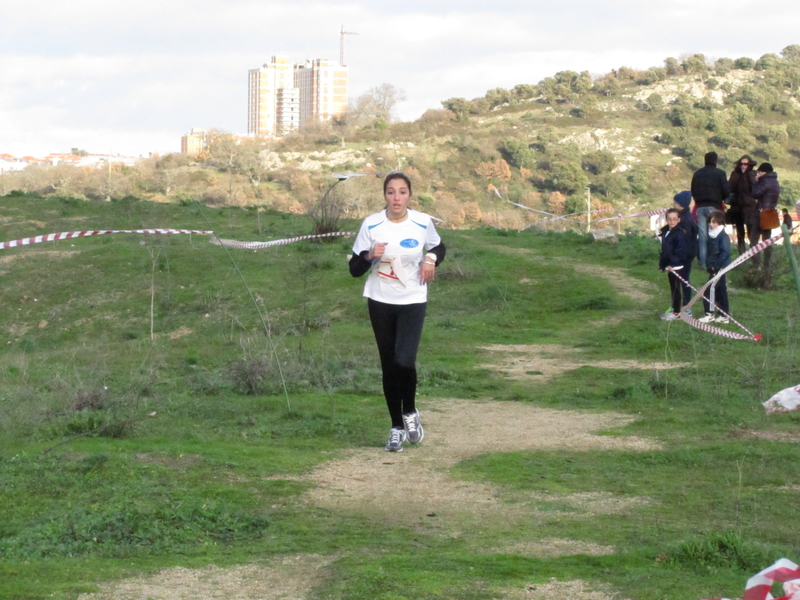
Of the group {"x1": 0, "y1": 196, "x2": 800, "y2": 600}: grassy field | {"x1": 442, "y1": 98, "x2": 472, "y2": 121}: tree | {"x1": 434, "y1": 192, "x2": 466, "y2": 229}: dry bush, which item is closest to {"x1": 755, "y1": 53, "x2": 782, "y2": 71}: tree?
{"x1": 442, "y1": 98, "x2": 472, "y2": 121}: tree

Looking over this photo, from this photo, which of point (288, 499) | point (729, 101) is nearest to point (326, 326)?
point (288, 499)

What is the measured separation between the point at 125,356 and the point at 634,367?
5.51 meters

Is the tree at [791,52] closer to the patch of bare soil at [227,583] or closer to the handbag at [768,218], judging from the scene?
the handbag at [768,218]

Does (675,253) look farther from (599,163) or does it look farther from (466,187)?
(599,163)

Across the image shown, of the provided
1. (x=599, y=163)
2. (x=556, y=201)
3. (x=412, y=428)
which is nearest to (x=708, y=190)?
(x=412, y=428)

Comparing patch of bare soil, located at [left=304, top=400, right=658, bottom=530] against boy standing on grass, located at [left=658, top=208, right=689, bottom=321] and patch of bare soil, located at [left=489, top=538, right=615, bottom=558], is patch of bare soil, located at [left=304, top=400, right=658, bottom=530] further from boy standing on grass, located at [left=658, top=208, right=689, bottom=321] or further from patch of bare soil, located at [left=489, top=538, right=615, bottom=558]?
boy standing on grass, located at [left=658, top=208, right=689, bottom=321]

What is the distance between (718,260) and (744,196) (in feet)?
7.25

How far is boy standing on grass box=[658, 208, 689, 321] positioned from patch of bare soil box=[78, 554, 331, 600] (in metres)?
8.84

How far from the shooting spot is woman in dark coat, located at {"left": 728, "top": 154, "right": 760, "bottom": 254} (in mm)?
13750

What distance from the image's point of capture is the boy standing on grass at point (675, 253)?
11781 mm

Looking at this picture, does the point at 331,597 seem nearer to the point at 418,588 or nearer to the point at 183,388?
the point at 418,588

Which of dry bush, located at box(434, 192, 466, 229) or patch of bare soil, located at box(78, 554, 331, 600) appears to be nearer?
patch of bare soil, located at box(78, 554, 331, 600)

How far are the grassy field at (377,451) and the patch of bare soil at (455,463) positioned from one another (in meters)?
0.05

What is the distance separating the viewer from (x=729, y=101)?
74250 mm
